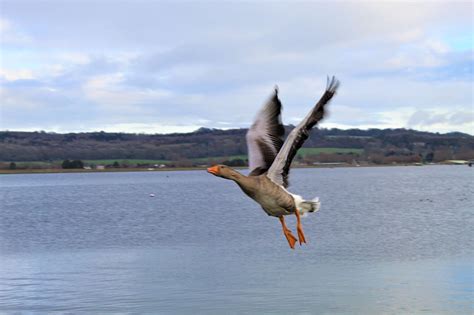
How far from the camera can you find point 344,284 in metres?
42.1

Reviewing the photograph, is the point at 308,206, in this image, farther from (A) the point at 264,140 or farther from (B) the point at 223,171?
(B) the point at 223,171

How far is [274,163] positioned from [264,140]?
724mm

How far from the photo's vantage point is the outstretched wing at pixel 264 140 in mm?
13812

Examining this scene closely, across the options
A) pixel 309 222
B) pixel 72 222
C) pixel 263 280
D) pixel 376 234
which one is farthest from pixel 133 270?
pixel 72 222

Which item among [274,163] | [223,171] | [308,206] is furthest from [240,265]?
[223,171]

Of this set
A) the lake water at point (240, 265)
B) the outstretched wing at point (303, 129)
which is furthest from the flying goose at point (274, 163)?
the lake water at point (240, 265)

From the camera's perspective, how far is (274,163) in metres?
13.5

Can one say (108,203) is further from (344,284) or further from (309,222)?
(344,284)

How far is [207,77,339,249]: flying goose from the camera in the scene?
12.9 m

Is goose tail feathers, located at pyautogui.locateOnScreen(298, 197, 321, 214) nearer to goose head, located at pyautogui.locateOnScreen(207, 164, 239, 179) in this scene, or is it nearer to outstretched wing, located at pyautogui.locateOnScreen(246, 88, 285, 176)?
outstretched wing, located at pyautogui.locateOnScreen(246, 88, 285, 176)

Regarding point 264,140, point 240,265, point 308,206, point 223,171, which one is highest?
point 264,140

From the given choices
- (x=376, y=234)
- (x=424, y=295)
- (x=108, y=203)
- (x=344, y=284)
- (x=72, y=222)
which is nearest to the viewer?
(x=424, y=295)

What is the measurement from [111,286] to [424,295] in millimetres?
18261

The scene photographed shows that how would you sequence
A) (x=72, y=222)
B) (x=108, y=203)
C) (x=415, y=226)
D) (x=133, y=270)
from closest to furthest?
(x=133, y=270) → (x=415, y=226) → (x=72, y=222) → (x=108, y=203)
